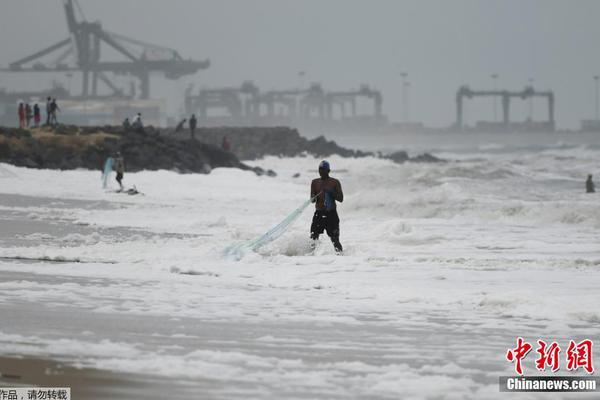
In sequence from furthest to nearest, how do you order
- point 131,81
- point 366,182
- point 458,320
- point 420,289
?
1. point 131,81
2. point 366,182
3. point 420,289
4. point 458,320

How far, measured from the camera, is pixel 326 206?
11156mm

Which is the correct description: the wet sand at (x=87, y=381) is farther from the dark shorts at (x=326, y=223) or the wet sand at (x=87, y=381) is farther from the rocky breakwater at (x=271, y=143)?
the rocky breakwater at (x=271, y=143)

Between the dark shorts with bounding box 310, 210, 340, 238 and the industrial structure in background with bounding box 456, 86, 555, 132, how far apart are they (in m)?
165

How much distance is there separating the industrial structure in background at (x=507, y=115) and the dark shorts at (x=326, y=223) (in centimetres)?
16543

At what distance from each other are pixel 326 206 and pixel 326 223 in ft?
0.64

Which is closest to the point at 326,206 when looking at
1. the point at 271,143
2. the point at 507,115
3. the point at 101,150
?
the point at 101,150

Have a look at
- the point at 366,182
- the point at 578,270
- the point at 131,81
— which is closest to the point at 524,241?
the point at 578,270

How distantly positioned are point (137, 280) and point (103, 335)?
2.80m

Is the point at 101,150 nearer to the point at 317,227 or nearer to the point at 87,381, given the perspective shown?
the point at 317,227

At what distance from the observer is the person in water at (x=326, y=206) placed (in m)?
11.2

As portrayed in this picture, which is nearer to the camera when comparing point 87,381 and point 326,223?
point 87,381

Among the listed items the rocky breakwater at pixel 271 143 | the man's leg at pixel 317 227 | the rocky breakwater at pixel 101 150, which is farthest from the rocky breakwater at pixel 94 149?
the rocky breakwater at pixel 271 143

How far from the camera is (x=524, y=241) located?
13.6 m

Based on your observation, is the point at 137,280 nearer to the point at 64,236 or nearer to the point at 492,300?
the point at 492,300
